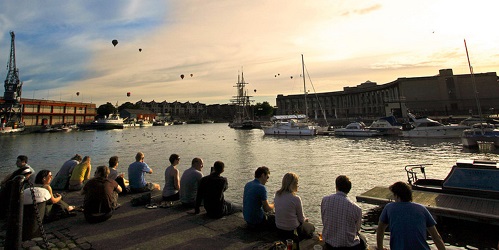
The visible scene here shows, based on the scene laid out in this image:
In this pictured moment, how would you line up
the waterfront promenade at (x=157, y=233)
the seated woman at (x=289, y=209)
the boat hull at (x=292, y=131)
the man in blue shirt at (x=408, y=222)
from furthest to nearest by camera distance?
1. the boat hull at (x=292, y=131)
2. the waterfront promenade at (x=157, y=233)
3. the seated woman at (x=289, y=209)
4. the man in blue shirt at (x=408, y=222)

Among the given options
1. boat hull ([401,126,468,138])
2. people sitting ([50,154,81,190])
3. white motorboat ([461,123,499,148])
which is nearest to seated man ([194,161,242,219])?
people sitting ([50,154,81,190])

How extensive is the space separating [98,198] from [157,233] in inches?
78.2

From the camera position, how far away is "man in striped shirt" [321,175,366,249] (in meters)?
4.75

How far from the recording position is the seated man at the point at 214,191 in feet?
23.1

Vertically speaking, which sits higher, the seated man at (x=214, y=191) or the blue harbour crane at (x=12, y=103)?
the blue harbour crane at (x=12, y=103)

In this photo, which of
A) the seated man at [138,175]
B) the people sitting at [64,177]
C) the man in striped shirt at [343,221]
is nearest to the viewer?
the man in striped shirt at [343,221]

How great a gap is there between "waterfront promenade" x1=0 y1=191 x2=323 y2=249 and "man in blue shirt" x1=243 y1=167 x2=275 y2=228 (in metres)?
0.23

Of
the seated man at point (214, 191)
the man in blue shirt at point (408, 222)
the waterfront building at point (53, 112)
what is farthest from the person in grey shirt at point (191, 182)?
the waterfront building at point (53, 112)

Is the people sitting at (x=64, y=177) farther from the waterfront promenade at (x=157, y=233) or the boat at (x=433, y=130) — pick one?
the boat at (x=433, y=130)

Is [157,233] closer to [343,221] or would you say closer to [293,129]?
[343,221]

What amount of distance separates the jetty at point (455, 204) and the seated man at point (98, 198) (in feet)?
28.6

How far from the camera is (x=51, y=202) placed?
716 cm

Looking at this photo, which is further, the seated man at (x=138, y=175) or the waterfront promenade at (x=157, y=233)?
the seated man at (x=138, y=175)

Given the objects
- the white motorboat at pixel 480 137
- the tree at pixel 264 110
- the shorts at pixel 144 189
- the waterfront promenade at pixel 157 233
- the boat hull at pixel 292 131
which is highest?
the tree at pixel 264 110
